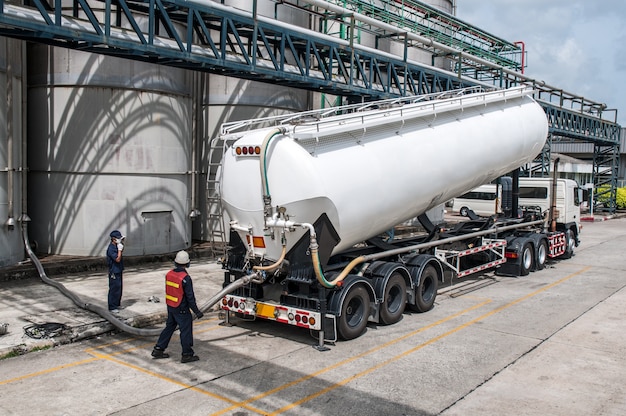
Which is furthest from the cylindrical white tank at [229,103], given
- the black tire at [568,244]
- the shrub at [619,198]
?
the shrub at [619,198]

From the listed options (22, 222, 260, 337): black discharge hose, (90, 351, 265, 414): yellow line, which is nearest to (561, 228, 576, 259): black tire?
(22, 222, 260, 337): black discharge hose

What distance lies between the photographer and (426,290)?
11695mm

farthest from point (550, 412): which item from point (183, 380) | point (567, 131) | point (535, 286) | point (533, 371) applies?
point (567, 131)

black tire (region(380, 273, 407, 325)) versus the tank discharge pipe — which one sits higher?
the tank discharge pipe

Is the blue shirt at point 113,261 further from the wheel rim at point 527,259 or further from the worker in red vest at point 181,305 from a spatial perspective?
the wheel rim at point 527,259

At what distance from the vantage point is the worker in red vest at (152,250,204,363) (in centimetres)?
812

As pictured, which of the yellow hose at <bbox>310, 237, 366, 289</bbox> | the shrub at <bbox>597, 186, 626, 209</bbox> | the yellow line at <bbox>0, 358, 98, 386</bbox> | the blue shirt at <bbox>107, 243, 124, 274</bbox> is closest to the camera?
the yellow line at <bbox>0, 358, 98, 386</bbox>

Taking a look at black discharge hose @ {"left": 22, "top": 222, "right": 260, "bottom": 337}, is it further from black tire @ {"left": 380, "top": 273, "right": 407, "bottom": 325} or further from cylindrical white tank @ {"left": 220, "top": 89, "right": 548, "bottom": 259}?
Answer: black tire @ {"left": 380, "top": 273, "right": 407, "bottom": 325}

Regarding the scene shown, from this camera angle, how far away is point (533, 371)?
8.05 meters

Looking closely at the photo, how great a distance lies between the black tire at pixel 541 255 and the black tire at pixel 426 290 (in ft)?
19.4

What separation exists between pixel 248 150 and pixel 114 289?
12.4 ft

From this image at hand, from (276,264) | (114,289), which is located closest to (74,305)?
(114,289)

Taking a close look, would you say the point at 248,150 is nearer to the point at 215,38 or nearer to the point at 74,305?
the point at 74,305

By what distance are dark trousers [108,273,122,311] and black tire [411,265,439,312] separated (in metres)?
5.66
